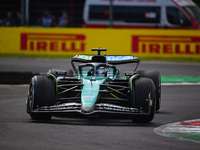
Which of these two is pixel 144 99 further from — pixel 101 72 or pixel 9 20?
pixel 9 20

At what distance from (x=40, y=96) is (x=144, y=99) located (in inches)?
62.9

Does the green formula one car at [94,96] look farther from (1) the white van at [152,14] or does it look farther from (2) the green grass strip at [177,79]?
(1) the white van at [152,14]

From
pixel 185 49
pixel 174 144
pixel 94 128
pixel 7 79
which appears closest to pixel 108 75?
pixel 94 128

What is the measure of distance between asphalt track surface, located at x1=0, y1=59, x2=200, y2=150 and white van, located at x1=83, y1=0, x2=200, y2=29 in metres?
15.3

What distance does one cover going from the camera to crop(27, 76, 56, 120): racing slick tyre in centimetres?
923

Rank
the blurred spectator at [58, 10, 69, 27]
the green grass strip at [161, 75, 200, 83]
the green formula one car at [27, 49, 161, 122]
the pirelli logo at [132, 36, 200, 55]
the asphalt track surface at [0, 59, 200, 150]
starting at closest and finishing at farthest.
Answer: the asphalt track surface at [0, 59, 200, 150] < the green formula one car at [27, 49, 161, 122] < the green grass strip at [161, 75, 200, 83] < the pirelli logo at [132, 36, 200, 55] < the blurred spectator at [58, 10, 69, 27]

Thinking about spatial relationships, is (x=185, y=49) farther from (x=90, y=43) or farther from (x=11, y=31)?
(x=11, y=31)

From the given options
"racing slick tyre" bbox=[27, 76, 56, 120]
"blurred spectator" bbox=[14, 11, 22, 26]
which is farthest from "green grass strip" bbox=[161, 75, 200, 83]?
"blurred spectator" bbox=[14, 11, 22, 26]

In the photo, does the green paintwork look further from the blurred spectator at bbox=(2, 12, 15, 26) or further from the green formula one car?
the blurred spectator at bbox=(2, 12, 15, 26)

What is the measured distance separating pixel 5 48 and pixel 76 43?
3.16 m

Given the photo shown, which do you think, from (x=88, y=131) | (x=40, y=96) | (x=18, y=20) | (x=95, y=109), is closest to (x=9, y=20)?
(x=18, y=20)

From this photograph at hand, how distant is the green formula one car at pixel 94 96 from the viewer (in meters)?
8.92

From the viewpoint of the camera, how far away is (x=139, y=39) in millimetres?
25188

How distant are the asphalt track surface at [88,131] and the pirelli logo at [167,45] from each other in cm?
1185
